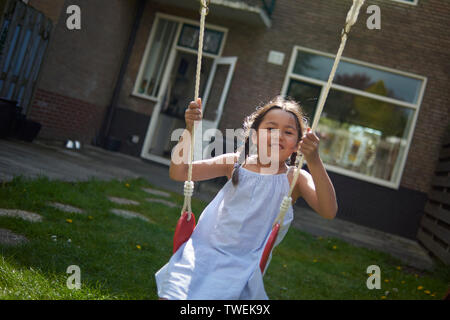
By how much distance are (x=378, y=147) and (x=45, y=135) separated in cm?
641

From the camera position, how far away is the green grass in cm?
251

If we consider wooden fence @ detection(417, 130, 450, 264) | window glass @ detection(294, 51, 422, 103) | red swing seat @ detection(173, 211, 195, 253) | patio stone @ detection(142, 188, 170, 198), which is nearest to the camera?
red swing seat @ detection(173, 211, 195, 253)

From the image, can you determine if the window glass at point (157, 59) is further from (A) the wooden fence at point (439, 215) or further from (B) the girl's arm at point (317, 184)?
(B) the girl's arm at point (317, 184)

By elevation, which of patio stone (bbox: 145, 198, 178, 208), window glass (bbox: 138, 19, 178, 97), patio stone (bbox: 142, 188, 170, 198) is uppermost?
window glass (bbox: 138, 19, 178, 97)

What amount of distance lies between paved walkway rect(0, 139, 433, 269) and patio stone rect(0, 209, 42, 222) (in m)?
0.74

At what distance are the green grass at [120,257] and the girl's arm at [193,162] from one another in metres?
0.86

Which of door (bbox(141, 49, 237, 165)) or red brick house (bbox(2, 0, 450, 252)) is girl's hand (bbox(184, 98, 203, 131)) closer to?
door (bbox(141, 49, 237, 165))

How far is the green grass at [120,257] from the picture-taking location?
251cm

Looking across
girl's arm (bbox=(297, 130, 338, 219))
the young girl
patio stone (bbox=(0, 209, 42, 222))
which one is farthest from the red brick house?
girl's arm (bbox=(297, 130, 338, 219))

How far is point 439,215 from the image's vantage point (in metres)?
6.93

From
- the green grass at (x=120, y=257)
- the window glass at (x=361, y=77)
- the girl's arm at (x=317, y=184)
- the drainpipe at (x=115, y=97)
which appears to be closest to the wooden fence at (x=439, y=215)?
the green grass at (x=120, y=257)

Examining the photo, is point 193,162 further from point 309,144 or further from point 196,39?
point 196,39

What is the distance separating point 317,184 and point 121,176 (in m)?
5.06

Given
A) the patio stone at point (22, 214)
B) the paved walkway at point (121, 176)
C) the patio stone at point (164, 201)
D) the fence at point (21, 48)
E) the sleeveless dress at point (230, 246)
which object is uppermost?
the fence at point (21, 48)
